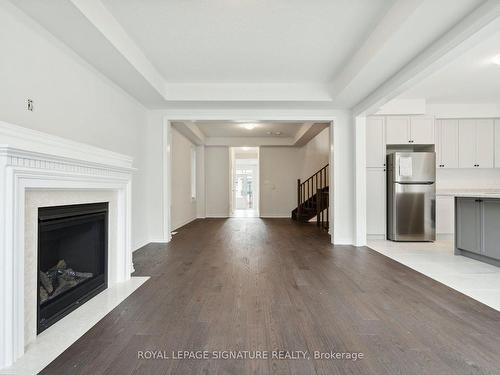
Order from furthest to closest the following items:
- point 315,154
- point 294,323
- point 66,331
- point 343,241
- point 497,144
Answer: point 315,154, point 497,144, point 343,241, point 294,323, point 66,331

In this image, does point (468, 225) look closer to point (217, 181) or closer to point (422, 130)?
point (422, 130)

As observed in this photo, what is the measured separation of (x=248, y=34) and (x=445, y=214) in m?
4.94

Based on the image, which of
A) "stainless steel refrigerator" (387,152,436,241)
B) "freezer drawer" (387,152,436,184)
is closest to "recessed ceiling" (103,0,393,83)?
"freezer drawer" (387,152,436,184)

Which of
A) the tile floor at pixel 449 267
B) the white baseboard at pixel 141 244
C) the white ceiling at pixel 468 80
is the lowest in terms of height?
the tile floor at pixel 449 267

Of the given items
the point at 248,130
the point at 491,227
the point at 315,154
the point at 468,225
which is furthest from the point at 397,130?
the point at 248,130

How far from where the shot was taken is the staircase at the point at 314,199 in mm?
7207

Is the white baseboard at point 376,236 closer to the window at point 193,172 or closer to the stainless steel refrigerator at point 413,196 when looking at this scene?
the stainless steel refrigerator at point 413,196

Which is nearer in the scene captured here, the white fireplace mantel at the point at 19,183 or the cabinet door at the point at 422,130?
the white fireplace mantel at the point at 19,183

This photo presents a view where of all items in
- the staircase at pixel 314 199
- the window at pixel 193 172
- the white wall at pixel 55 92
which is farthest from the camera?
the window at pixel 193 172

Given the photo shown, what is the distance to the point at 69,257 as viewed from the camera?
2.25 m

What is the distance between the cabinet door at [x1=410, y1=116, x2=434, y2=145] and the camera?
5113 millimetres

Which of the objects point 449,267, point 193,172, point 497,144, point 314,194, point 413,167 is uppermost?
point 497,144

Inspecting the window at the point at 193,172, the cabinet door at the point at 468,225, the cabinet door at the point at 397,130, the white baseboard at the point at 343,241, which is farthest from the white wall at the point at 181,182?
the cabinet door at the point at 468,225

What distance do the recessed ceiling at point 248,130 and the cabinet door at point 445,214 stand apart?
365 centimetres
